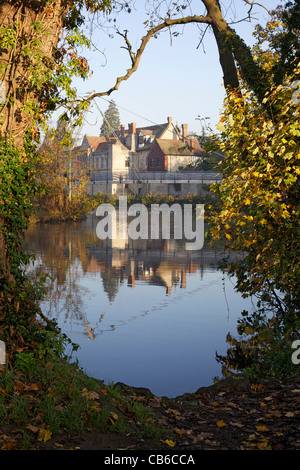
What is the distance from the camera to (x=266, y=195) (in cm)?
944

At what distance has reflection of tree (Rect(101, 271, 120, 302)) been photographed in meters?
14.8

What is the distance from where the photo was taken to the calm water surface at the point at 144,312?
916 centimetres

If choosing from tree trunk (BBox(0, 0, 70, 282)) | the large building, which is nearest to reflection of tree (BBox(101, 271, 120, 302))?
tree trunk (BBox(0, 0, 70, 282))

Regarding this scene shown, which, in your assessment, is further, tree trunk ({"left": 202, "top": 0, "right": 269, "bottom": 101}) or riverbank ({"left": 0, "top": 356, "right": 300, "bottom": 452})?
tree trunk ({"left": 202, "top": 0, "right": 269, "bottom": 101})

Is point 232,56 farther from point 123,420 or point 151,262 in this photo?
point 151,262

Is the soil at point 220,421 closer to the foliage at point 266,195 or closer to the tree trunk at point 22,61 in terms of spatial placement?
the foliage at point 266,195

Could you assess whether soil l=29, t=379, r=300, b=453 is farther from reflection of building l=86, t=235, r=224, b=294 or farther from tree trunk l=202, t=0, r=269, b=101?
reflection of building l=86, t=235, r=224, b=294

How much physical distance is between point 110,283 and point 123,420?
10.7 m

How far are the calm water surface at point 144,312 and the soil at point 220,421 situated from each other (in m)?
0.89

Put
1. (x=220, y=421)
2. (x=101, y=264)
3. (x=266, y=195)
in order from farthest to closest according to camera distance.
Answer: (x=101, y=264) < (x=266, y=195) < (x=220, y=421)

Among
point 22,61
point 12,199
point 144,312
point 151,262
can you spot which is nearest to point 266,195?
point 12,199

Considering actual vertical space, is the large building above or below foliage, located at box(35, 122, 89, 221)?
above

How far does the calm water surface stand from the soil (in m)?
0.89

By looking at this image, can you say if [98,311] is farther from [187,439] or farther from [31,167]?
[187,439]
